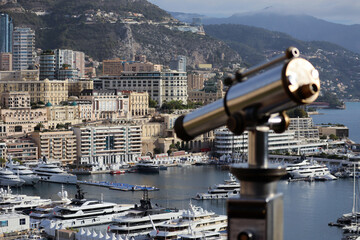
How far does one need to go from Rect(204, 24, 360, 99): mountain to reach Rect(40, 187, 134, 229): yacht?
314ft

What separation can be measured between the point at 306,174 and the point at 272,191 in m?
30.1

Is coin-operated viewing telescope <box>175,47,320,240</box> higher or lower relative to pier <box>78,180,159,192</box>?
higher

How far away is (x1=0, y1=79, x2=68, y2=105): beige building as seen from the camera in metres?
46.0

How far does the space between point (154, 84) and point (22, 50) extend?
1263 cm

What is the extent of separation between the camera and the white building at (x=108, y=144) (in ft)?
121

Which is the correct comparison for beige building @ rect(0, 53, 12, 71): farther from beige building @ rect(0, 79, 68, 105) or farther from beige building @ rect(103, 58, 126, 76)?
beige building @ rect(0, 79, 68, 105)

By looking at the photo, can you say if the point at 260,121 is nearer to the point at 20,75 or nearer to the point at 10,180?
the point at 10,180

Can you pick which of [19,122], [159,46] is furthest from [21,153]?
[159,46]

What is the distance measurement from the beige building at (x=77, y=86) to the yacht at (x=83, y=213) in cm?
2745

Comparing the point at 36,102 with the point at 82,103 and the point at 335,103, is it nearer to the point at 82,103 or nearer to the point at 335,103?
the point at 82,103

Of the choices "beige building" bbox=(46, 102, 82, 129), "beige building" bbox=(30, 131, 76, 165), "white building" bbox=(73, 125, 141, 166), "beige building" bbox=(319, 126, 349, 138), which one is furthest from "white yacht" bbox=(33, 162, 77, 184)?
"beige building" bbox=(319, 126, 349, 138)

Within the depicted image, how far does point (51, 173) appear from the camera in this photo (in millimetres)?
32094

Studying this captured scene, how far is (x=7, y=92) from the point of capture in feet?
141

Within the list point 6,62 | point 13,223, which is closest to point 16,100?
point 6,62
